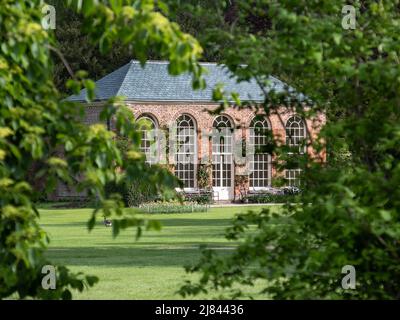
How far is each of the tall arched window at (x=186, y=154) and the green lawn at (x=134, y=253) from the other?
43.0ft

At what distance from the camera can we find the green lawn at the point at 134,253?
13.0 meters

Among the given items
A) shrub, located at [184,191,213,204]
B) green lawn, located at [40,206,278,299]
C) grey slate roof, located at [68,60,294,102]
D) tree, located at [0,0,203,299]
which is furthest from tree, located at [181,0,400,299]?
grey slate roof, located at [68,60,294,102]

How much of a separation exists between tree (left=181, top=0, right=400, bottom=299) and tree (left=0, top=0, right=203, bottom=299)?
858mm

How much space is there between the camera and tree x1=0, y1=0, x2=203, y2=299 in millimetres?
5469

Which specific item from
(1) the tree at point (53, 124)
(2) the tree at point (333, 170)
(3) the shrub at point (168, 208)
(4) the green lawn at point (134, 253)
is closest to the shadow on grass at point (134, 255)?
(4) the green lawn at point (134, 253)

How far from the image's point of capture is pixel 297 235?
6.33 m

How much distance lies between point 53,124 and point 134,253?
12987mm

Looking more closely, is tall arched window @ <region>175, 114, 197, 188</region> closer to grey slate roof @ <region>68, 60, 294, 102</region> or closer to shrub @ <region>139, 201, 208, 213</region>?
grey slate roof @ <region>68, 60, 294, 102</region>

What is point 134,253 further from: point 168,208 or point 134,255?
point 168,208

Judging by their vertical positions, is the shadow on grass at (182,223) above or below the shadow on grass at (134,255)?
below

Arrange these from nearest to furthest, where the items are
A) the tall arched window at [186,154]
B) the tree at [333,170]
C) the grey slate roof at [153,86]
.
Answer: the tree at [333,170], the grey slate roof at [153,86], the tall arched window at [186,154]

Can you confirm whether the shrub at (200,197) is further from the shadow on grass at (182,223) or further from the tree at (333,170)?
the tree at (333,170)
